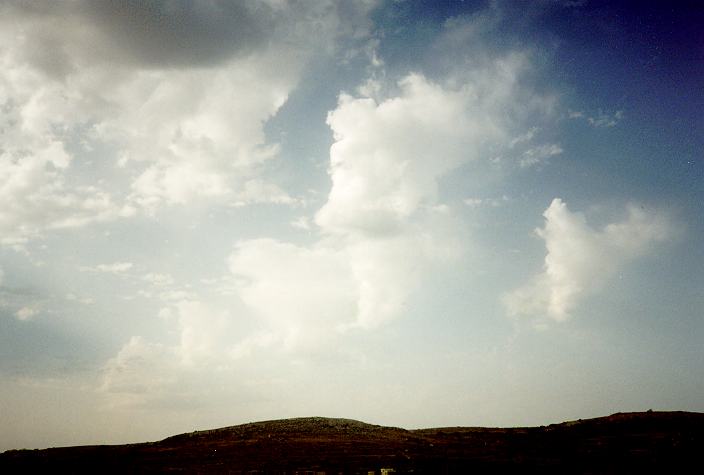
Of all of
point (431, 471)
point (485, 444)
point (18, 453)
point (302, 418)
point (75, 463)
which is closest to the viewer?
point (431, 471)

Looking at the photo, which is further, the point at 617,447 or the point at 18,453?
the point at 18,453

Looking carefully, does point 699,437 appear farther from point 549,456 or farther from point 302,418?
point 302,418

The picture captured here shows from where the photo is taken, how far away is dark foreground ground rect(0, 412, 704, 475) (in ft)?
62.8

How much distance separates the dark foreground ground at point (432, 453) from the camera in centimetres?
1916

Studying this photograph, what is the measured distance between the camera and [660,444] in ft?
71.8

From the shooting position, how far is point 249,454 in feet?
82.9

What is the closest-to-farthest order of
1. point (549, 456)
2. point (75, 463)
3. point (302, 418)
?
point (549, 456) < point (75, 463) < point (302, 418)

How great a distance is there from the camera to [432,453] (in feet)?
78.3

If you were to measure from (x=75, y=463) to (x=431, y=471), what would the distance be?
72.4 ft

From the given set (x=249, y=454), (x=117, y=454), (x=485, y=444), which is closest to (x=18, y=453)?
(x=117, y=454)

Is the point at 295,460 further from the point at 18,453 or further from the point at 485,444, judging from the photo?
the point at 18,453

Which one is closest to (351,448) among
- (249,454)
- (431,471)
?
(249,454)

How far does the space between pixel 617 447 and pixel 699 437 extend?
4484mm

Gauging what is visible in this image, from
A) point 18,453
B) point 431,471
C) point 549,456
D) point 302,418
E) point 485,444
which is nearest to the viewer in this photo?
point 431,471
